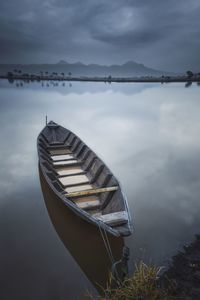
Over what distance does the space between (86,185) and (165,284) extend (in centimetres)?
606

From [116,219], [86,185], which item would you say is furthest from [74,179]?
[116,219]

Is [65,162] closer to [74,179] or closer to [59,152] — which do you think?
[74,179]

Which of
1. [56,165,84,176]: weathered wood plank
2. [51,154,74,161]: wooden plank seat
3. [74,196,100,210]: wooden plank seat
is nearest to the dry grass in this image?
[74,196,100,210]: wooden plank seat

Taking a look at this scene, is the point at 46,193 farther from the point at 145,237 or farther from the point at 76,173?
the point at 145,237

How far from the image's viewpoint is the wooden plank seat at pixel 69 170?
42.2 ft

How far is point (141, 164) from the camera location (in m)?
17.3

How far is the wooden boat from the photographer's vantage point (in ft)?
23.7

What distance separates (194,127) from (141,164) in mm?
14543

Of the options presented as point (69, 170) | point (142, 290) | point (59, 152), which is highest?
point (59, 152)

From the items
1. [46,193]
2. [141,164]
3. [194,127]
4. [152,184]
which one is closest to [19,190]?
[46,193]

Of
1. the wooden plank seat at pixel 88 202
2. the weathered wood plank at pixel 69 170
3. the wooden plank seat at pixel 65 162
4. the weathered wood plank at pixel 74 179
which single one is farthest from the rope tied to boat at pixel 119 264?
the wooden plank seat at pixel 65 162

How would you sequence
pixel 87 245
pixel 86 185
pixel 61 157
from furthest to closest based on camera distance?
pixel 61 157 → pixel 86 185 → pixel 87 245

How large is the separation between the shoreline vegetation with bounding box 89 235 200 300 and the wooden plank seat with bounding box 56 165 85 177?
690 centimetres

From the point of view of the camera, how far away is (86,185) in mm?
11570
